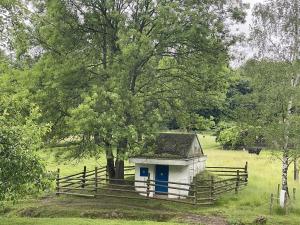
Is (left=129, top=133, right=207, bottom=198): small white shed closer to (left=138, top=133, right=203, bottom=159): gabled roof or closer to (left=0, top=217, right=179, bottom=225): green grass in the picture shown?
(left=138, top=133, right=203, bottom=159): gabled roof

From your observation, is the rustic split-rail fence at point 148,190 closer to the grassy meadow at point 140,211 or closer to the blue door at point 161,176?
the blue door at point 161,176

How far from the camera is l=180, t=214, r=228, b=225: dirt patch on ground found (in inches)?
794

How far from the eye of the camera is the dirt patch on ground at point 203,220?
2017 centimetres

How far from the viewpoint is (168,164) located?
25.7m

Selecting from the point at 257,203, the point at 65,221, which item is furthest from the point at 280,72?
the point at 65,221

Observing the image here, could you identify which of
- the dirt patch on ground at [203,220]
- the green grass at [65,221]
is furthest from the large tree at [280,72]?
the green grass at [65,221]

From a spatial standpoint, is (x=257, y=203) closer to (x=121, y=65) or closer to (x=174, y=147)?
(x=174, y=147)

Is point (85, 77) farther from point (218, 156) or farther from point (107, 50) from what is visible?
point (218, 156)

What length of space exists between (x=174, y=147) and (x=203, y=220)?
23.3 ft

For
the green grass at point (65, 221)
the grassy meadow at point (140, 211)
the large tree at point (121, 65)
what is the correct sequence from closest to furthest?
1. the green grass at point (65, 221)
2. the grassy meadow at point (140, 211)
3. the large tree at point (121, 65)

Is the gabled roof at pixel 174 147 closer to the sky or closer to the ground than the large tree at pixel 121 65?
closer to the ground

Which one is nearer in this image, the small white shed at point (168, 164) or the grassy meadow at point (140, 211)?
the grassy meadow at point (140, 211)

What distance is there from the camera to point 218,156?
50.8 metres

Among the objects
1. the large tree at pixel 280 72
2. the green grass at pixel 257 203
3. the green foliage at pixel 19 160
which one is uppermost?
the large tree at pixel 280 72
